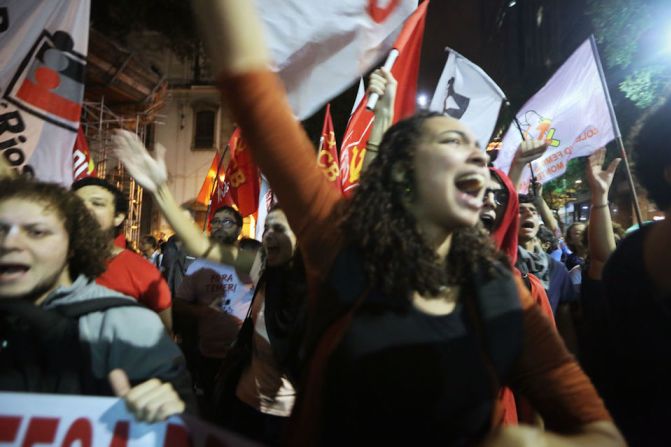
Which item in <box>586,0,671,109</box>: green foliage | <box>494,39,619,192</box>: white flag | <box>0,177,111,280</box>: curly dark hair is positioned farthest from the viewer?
<box>586,0,671,109</box>: green foliage

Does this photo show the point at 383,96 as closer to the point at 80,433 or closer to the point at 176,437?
the point at 176,437

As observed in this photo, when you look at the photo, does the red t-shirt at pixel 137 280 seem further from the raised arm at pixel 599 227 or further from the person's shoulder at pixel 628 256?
the raised arm at pixel 599 227

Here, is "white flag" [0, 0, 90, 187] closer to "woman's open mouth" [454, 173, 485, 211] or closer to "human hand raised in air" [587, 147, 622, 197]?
"woman's open mouth" [454, 173, 485, 211]

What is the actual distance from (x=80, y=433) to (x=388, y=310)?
3.20 feet

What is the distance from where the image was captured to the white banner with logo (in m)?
1.36

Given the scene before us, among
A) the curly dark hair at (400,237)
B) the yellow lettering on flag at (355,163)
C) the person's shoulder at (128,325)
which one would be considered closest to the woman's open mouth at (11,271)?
the person's shoulder at (128,325)

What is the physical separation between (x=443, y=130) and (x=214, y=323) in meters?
2.95

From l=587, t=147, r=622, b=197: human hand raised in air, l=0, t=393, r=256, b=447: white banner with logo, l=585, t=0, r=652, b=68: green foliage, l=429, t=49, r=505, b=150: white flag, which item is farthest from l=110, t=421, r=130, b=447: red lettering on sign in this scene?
l=585, t=0, r=652, b=68: green foliage

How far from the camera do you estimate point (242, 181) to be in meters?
5.90

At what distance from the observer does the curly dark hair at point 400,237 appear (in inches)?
51.1

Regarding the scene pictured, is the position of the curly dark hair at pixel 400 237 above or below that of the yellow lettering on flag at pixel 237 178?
below

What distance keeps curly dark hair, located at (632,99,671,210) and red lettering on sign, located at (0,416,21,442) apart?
220 cm

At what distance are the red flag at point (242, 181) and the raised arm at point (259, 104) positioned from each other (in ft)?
15.5

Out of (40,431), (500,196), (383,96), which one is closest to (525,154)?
(500,196)
